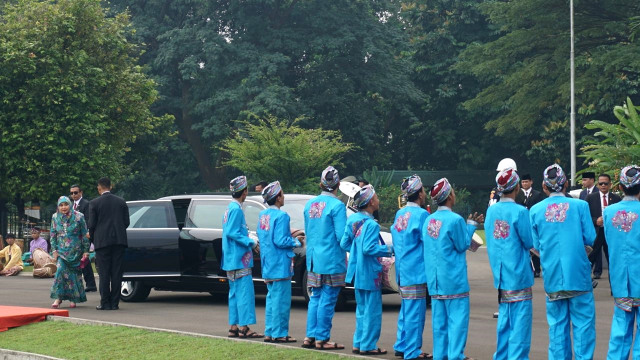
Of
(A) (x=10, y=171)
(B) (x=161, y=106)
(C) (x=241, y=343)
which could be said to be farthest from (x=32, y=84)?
(C) (x=241, y=343)

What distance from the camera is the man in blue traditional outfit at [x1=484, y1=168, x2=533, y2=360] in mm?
9359

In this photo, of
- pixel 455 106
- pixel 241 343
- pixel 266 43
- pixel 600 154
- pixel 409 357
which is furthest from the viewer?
pixel 455 106

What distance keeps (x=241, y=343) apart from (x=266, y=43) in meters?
40.1

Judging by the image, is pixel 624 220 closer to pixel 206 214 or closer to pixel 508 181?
pixel 508 181

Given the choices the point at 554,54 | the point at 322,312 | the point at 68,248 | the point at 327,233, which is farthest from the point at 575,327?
the point at 554,54

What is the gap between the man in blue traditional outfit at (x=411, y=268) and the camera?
10297 mm

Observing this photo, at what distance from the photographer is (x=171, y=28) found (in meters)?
51.9

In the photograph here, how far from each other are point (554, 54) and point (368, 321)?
31.3 m

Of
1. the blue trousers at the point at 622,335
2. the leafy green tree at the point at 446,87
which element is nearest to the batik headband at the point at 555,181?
the blue trousers at the point at 622,335

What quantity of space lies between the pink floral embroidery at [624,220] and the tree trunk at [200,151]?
44303 mm

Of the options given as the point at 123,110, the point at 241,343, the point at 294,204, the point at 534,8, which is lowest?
the point at 241,343

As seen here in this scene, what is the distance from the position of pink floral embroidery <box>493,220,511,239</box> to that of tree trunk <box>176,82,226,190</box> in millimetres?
43638

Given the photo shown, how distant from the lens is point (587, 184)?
19.0 metres

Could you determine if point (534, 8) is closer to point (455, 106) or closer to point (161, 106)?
point (455, 106)
